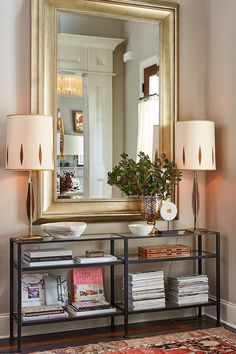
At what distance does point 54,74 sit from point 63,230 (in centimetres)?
111

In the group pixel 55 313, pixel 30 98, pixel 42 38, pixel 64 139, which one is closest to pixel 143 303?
pixel 55 313

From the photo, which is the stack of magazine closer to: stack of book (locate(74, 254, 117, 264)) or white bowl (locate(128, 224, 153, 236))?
stack of book (locate(74, 254, 117, 264))

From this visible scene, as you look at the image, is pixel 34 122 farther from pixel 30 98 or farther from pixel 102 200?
pixel 102 200

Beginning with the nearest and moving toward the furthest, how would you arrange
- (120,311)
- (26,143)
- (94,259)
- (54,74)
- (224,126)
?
1. (26,143)
2. (94,259)
3. (120,311)
4. (54,74)
5. (224,126)

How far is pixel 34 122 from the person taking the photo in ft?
10.9

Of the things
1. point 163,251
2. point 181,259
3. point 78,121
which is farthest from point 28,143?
point 181,259

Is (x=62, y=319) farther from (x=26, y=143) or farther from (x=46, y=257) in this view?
(x=26, y=143)

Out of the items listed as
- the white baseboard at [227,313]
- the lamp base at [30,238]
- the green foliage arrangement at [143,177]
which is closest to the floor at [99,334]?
the white baseboard at [227,313]

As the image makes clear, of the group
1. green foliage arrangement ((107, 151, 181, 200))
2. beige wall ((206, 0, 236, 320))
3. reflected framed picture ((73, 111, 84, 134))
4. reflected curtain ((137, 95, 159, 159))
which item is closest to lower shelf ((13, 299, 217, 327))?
beige wall ((206, 0, 236, 320))

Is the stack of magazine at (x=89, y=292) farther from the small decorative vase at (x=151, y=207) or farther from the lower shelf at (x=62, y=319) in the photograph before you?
the small decorative vase at (x=151, y=207)

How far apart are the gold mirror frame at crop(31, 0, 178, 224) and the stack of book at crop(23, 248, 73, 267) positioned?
31 cm

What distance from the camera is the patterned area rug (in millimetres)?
3187

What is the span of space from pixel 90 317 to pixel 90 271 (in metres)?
0.36

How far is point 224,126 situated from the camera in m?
3.93
